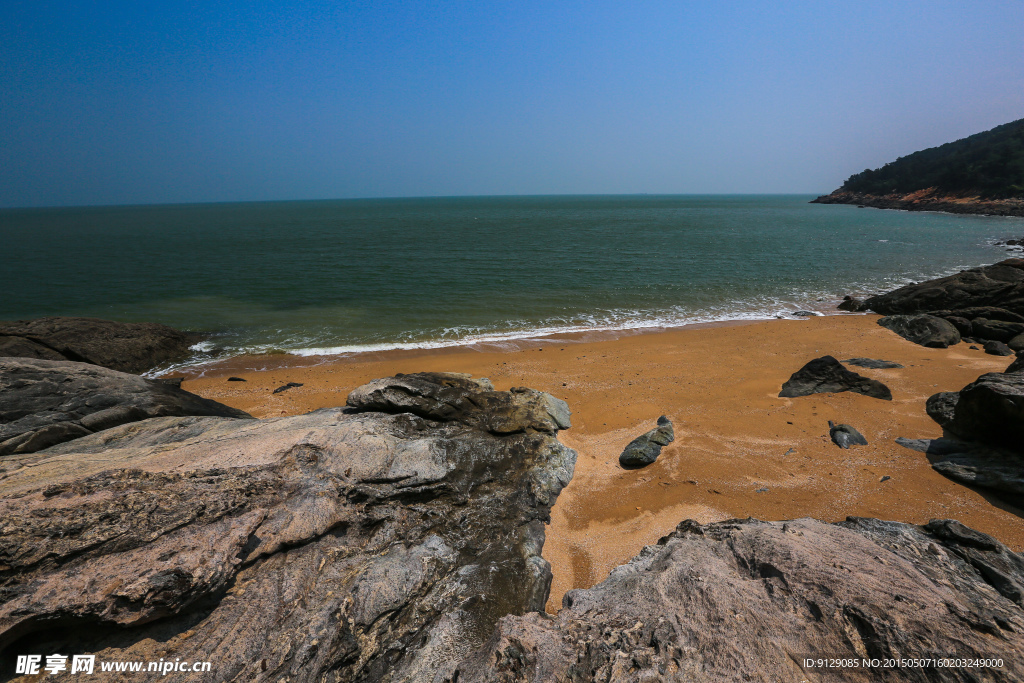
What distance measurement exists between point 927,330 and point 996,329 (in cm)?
198

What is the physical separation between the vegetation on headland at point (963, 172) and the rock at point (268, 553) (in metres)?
118

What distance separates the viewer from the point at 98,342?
13.8 metres

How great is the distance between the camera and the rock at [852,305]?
1975 cm

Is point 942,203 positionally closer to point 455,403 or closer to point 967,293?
point 967,293

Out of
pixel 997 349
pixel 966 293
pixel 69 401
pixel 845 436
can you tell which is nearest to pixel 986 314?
Answer: pixel 966 293

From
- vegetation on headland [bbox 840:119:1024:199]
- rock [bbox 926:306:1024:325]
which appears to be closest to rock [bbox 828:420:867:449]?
rock [bbox 926:306:1024:325]

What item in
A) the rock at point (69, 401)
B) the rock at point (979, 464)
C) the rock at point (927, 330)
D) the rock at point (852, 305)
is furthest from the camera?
the rock at point (852, 305)

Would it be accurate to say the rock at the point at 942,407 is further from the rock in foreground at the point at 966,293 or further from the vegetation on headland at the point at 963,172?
the vegetation on headland at the point at 963,172

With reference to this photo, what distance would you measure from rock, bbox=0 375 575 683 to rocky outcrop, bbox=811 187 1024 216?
107377 mm

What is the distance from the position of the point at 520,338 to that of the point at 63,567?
46.5 ft

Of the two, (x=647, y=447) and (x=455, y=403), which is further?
(x=455, y=403)

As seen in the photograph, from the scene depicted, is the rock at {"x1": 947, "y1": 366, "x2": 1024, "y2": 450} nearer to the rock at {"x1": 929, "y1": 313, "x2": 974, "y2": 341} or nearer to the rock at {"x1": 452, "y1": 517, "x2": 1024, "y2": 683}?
the rock at {"x1": 452, "y1": 517, "x2": 1024, "y2": 683}

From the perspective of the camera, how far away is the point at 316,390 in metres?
11.5

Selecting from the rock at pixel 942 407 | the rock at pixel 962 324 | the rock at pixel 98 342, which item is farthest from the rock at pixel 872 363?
the rock at pixel 98 342
